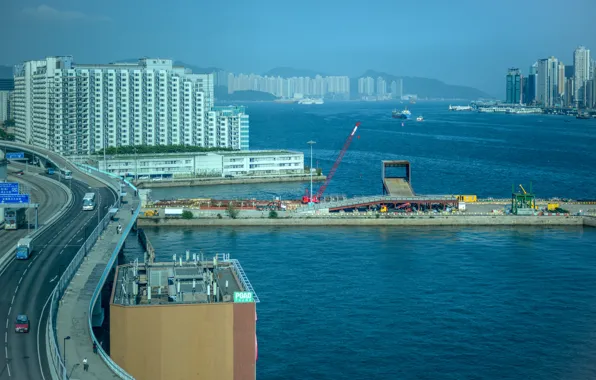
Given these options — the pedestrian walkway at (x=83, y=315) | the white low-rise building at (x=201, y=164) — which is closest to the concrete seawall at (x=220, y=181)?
the white low-rise building at (x=201, y=164)

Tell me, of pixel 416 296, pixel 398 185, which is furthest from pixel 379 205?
pixel 416 296

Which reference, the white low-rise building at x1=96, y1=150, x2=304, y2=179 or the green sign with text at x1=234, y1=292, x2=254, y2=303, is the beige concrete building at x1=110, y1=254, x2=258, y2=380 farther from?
the white low-rise building at x1=96, y1=150, x2=304, y2=179

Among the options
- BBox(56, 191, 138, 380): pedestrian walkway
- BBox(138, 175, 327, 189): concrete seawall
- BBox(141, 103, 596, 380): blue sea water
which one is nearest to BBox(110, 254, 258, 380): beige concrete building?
BBox(56, 191, 138, 380): pedestrian walkway

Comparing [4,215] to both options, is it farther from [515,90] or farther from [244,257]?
[515,90]

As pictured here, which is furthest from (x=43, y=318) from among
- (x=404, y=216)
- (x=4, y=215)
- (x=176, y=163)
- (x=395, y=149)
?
(x=395, y=149)

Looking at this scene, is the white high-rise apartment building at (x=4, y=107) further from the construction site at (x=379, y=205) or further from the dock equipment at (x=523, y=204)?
the dock equipment at (x=523, y=204)
